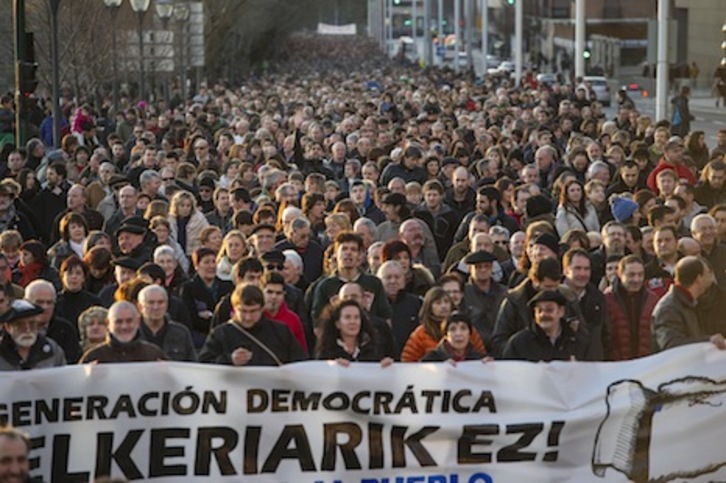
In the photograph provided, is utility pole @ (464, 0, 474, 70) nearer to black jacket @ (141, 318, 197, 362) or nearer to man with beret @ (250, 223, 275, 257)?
man with beret @ (250, 223, 275, 257)

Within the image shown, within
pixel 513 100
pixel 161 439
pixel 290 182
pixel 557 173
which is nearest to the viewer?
pixel 161 439

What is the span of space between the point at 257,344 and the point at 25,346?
1262 mm

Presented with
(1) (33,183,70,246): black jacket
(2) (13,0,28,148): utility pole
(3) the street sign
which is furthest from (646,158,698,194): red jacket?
(3) the street sign

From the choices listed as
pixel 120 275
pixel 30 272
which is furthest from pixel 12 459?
pixel 30 272

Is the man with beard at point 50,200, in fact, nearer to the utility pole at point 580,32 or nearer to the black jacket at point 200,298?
the black jacket at point 200,298

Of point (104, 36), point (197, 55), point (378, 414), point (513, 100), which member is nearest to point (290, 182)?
point (378, 414)

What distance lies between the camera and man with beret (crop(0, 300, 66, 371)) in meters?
11.6

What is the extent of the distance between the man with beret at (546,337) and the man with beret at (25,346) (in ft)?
8.18

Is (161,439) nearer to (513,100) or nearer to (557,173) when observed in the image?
(557,173)

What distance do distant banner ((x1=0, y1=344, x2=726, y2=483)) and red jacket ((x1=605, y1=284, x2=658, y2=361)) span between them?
88.0 inches

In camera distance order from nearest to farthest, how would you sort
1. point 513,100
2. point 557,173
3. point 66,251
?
1. point 66,251
2. point 557,173
3. point 513,100

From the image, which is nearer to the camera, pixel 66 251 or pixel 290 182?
pixel 66 251

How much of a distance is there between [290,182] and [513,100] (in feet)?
82.2

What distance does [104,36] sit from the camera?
48.7m
